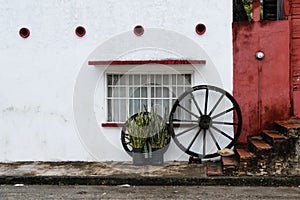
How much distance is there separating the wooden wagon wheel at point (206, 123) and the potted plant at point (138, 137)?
20.9 inches

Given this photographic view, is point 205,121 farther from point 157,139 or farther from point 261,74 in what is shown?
point 261,74

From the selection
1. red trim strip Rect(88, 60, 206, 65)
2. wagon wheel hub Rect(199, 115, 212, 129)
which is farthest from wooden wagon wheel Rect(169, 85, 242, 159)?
red trim strip Rect(88, 60, 206, 65)

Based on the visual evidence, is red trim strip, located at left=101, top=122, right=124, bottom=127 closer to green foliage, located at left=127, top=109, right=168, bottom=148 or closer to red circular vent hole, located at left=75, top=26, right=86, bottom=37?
green foliage, located at left=127, top=109, right=168, bottom=148

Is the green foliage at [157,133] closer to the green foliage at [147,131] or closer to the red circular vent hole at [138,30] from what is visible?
the green foliage at [147,131]

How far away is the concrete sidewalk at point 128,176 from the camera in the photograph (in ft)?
24.2

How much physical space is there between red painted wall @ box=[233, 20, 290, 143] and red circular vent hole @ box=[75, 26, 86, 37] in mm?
3090

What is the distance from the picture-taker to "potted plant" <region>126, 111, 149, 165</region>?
27.9ft

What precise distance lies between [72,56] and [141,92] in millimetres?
1620

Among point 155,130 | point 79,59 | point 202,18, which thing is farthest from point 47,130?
point 202,18

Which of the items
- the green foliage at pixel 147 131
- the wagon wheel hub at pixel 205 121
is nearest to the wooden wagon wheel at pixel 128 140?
the green foliage at pixel 147 131

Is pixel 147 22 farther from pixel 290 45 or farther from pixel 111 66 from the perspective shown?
pixel 290 45

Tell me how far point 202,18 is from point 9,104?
14.5 feet

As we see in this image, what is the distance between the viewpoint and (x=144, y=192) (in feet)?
22.9

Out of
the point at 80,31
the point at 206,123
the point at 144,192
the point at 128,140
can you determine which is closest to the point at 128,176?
the point at 144,192
